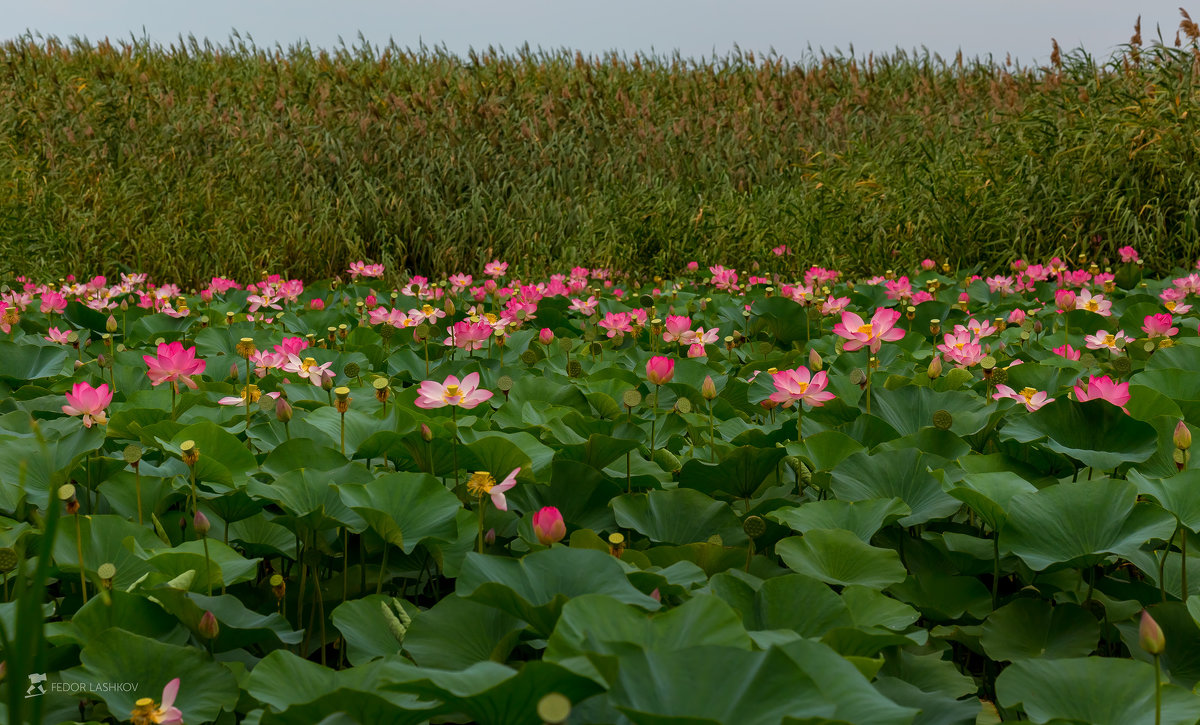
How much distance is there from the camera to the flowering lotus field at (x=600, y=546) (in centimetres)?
77

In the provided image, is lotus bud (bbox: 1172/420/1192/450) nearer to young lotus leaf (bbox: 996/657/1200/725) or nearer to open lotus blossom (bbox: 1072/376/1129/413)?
open lotus blossom (bbox: 1072/376/1129/413)

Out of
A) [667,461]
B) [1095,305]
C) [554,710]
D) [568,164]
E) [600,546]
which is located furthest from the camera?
[568,164]

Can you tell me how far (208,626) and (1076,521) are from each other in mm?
1013

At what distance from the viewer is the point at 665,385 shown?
1987 millimetres

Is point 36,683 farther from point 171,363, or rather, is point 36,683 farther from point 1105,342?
point 1105,342

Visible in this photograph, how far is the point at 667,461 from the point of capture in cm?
156

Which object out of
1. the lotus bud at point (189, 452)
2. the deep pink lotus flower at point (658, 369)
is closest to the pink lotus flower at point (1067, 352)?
the deep pink lotus flower at point (658, 369)

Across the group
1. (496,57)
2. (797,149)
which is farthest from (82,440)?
(496,57)

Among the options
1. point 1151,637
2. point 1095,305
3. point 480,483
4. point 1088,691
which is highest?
point 480,483

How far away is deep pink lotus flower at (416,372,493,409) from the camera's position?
150 cm

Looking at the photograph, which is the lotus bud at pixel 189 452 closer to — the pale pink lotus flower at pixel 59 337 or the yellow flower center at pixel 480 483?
Answer: the yellow flower center at pixel 480 483

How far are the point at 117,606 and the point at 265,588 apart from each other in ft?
0.90

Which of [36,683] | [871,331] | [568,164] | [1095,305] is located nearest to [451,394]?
[36,683]

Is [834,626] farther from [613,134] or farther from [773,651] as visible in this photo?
[613,134]
